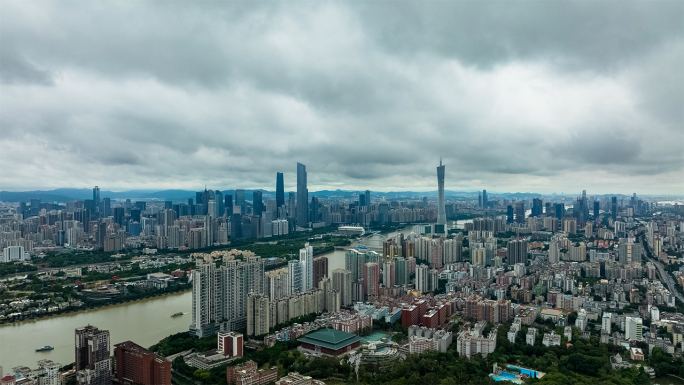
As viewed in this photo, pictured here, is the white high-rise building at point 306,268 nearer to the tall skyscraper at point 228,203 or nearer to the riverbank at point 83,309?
the riverbank at point 83,309

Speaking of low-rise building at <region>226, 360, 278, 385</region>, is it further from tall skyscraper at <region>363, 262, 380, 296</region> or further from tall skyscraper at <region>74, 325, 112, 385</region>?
tall skyscraper at <region>363, 262, 380, 296</region>

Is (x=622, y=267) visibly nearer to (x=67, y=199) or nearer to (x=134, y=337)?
(x=134, y=337)

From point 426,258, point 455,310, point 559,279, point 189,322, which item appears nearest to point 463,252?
point 426,258

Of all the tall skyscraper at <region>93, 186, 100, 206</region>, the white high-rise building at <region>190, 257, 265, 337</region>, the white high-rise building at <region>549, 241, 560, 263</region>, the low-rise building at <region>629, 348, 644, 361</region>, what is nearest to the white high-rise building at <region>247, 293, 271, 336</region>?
the white high-rise building at <region>190, 257, 265, 337</region>

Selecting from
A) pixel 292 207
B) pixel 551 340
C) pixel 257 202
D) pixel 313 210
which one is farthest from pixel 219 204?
pixel 551 340

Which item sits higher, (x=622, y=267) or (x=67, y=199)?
(x=67, y=199)

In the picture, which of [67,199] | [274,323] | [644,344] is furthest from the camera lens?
[67,199]

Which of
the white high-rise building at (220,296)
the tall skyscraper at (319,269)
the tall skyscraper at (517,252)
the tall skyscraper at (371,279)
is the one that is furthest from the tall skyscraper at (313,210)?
the white high-rise building at (220,296)

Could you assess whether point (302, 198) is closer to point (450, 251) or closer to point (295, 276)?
point (450, 251)
